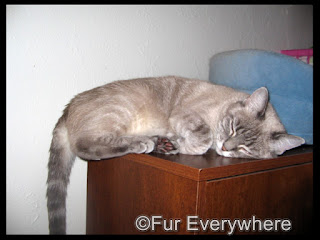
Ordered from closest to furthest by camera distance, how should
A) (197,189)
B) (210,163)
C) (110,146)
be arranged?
(197,189)
(210,163)
(110,146)

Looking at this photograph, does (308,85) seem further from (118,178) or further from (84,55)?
(84,55)

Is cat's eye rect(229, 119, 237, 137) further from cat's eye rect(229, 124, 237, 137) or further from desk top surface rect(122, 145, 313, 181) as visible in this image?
desk top surface rect(122, 145, 313, 181)

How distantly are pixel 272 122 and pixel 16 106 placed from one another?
1.52 meters

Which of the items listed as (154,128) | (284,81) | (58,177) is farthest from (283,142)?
(58,177)

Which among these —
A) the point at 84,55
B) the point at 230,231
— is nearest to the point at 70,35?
the point at 84,55

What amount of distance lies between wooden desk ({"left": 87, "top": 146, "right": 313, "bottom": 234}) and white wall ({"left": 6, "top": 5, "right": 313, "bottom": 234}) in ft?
1.17

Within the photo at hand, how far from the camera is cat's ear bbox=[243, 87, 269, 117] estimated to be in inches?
57.9

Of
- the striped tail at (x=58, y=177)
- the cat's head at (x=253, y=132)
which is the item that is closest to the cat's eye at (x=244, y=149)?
the cat's head at (x=253, y=132)

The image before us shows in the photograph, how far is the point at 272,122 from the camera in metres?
1.60

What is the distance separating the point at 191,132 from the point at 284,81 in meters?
0.71

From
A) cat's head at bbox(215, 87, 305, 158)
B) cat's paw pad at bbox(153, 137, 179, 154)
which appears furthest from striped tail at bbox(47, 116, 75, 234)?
cat's head at bbox(215, 87, 305, 158)

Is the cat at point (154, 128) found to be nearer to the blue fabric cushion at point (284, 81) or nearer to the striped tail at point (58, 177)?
the striped tail at point (58, 177)

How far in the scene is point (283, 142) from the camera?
1496 mm

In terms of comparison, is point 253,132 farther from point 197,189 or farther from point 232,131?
point 197,189
